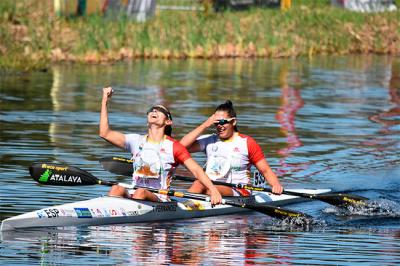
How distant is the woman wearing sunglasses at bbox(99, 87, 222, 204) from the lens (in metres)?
18.5

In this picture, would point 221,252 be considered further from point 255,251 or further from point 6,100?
point 6,100

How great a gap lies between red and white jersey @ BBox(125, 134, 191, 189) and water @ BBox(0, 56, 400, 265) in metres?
0.70

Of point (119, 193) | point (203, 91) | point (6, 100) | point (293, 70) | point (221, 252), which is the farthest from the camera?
point (293, 70)

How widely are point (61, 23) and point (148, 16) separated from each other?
27.7ft

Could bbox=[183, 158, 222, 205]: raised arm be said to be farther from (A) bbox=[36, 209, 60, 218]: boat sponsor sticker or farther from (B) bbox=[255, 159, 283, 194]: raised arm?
(A) bbox=[36, 209, 60, 218]: boat sponsor sticker

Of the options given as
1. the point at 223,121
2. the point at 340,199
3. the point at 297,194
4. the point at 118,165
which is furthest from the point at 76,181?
the point at 340,199

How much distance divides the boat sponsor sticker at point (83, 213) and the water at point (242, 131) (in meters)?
0.18

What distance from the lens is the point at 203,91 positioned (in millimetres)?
39969

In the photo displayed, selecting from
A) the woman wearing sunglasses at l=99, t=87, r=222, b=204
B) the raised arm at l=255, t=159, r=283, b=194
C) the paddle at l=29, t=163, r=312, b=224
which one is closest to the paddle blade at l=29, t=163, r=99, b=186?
the paddle at l=29, t=163, r=312, b=224

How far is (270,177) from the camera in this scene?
1975 centimetres

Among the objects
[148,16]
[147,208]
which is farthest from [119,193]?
[148,16]

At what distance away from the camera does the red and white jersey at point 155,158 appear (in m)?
18.7

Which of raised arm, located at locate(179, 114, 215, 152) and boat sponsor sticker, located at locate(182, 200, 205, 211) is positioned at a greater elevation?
raised arm, located at locate(179, 114, 215, 152)

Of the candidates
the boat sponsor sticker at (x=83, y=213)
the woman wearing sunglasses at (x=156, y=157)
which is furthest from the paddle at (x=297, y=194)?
the boat sponsor sticker at (x=83, y=213)
